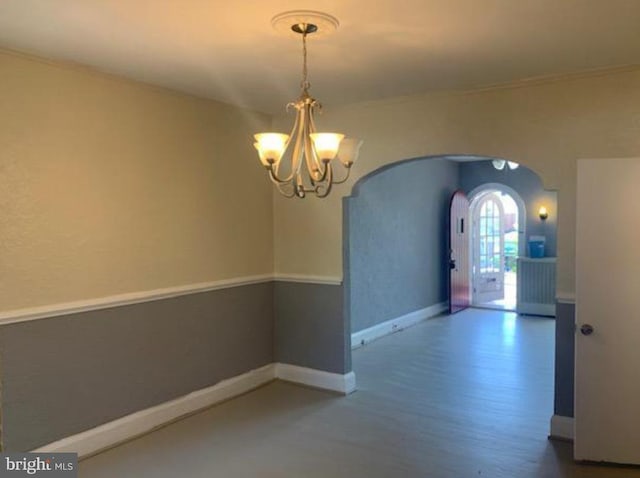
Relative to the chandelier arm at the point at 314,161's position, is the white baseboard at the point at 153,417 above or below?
below

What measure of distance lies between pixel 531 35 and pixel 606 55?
27.6 inches

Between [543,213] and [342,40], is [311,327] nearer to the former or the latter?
[342,40]

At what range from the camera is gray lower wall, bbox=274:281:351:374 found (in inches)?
179

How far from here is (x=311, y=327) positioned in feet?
15.4

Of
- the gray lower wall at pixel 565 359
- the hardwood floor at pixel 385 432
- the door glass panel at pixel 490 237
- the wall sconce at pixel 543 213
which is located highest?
the wall sconce at pixel 543 213

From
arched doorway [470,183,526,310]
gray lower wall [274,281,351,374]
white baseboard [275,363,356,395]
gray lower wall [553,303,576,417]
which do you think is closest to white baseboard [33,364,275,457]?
white baseboard [275,363,356,395]

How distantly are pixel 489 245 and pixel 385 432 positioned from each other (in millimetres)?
6122

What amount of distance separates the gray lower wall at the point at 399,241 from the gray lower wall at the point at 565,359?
2.32m

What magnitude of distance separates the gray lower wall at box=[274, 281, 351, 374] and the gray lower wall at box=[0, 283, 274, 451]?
21 centimetres

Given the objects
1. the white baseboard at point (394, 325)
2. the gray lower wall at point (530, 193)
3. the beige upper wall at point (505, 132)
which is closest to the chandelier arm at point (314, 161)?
the beige upper wall at point (505, 132)

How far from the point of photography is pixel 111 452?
3.36m

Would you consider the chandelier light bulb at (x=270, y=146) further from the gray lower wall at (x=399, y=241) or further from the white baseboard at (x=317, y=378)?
the gray lower wall at (x=399, y=241)

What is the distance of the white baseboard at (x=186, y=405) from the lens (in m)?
3.29

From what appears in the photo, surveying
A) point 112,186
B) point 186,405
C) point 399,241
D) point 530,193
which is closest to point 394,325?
point 399,241
